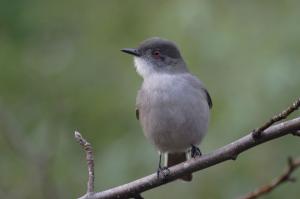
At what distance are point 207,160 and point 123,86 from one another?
2.26 metres

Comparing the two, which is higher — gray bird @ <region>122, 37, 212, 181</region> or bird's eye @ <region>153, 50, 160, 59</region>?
bird's eye @ <region>153, 50, 160, 59</region>

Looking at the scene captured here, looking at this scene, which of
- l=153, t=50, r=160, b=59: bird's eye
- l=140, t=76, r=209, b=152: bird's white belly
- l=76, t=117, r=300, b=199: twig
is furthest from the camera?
l=153, t=50, r=160, b=59: bird's eye

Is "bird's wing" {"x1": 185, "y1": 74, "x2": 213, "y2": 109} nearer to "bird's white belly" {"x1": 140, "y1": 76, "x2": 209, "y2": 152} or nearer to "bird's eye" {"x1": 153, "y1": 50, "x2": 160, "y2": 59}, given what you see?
"bird's white belly" {"x1": 140, "y1": 76, "x2": 209, "y2": 152}

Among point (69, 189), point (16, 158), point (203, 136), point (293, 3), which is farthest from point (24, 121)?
point (293, 3)

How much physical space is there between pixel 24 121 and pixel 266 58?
2.19 meters

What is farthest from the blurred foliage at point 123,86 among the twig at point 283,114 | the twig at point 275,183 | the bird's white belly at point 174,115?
the twig at point 275,183

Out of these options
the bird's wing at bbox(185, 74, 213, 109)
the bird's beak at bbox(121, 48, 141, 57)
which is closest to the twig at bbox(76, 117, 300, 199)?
the bird's wing at bbox(185, 74, 213, 109)

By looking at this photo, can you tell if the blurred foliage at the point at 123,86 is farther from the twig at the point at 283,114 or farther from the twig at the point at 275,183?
the twig at the point at 275,183

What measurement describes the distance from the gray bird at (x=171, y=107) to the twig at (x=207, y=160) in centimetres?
108

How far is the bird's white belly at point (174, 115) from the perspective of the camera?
523 cm

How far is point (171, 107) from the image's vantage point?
5238 millimetres

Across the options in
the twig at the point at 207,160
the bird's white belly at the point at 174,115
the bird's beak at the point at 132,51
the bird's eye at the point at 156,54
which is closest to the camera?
the twig at the point at 207,160

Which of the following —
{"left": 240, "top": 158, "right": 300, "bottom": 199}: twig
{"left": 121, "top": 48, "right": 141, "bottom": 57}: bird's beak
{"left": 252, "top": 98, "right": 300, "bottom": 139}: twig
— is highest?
{"left": 252, "top": 98, "right": 300, "bottom": 139}: twig

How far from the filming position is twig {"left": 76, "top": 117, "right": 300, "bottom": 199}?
11.2 feet
